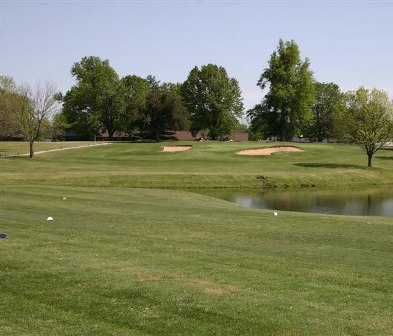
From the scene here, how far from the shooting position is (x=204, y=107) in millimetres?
108625

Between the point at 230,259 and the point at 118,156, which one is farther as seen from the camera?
the point at 118,156

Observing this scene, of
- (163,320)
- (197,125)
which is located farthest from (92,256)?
(197,125)

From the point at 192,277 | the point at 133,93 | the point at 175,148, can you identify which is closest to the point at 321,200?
the point at 192,277

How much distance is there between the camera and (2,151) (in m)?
75.0

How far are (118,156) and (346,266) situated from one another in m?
57.7

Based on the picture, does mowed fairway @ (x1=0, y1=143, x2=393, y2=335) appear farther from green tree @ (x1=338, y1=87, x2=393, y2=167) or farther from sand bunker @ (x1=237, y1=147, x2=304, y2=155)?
sand bunker @ (x1=237, y1=147, x2=304, y2=155)

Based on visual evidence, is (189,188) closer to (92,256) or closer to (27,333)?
(92,256)

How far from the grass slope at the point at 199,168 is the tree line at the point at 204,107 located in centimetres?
433

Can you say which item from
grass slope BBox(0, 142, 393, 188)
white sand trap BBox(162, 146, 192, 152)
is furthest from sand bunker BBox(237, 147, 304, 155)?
white sand trap BBox(162, 146, 192, 152)

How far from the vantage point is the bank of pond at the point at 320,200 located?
32.4 metres

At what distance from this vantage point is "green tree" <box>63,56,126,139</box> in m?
111

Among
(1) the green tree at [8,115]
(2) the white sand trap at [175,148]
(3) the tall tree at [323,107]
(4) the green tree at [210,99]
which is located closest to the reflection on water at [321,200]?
(2) the white sand trap at [175,148]

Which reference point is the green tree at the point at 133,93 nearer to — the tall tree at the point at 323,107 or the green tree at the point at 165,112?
the green tree at the point at 165,112

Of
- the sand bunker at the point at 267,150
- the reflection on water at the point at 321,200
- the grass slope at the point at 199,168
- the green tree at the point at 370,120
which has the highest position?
the green tree at the point at 370,120
